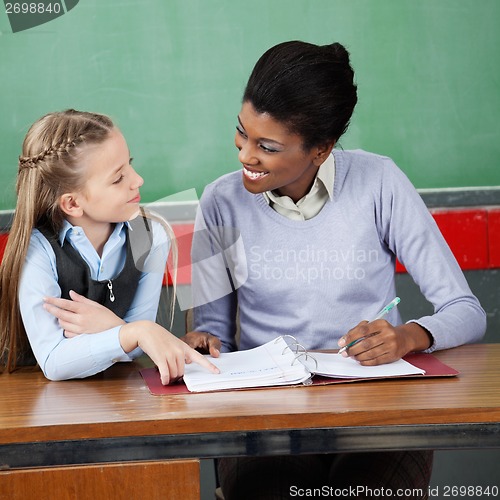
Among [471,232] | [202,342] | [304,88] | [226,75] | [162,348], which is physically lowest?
[471,232]

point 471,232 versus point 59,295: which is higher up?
point 59,295

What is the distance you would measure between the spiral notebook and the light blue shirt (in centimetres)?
10

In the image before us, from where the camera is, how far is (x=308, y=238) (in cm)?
184

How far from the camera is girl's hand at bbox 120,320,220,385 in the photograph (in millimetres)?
1423

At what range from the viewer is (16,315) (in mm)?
1592

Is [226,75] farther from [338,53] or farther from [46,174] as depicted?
[46,174]

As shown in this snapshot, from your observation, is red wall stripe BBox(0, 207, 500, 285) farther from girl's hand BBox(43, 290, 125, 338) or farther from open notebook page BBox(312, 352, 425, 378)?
girl's hand BBox(43, 290, 125, 338)

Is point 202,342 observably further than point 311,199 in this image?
No

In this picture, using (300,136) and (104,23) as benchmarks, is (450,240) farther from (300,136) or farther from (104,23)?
(104,23)

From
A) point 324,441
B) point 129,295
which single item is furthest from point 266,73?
point 324,441

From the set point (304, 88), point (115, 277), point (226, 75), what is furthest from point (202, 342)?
point (226, 75)

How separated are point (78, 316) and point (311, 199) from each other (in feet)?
1.95

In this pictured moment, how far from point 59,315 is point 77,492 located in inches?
15.2

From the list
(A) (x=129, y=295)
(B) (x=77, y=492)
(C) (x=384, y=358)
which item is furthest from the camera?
(A) (x=129, y=295)
